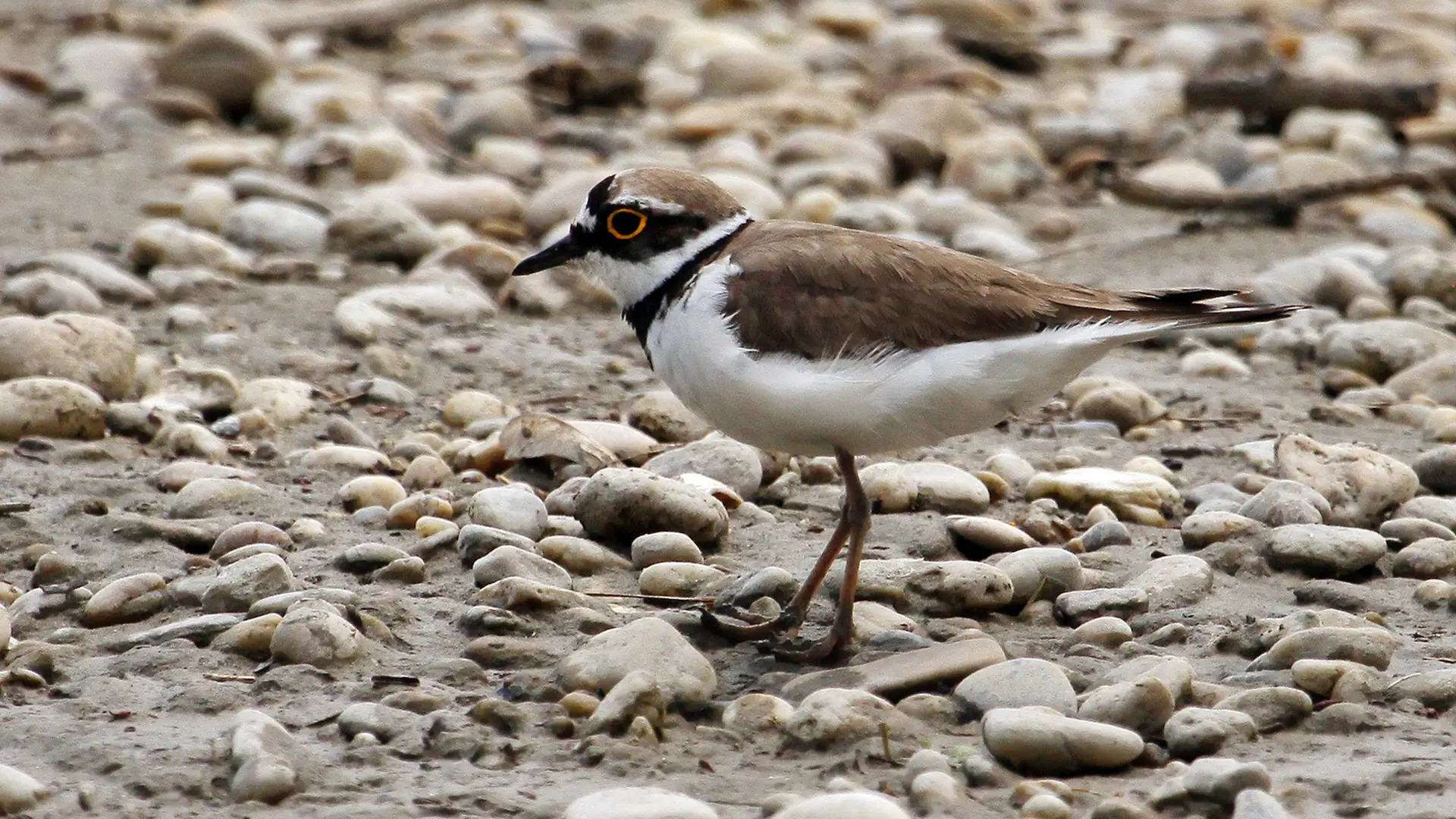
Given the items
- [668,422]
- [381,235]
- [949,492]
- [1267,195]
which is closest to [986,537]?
[949,492]

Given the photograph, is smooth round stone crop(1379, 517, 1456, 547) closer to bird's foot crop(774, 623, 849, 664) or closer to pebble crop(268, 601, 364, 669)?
bird's foot crop(774, 623, 849, 664)

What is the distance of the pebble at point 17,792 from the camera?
156 inches

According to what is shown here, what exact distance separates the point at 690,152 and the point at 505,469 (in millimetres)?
4937

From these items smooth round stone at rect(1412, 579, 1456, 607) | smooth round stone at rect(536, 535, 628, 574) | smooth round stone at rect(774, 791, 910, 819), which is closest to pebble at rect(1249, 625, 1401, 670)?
smooth round stone at rect(1412, 579, 1456, 607)

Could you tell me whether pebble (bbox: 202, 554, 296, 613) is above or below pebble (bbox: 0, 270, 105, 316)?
above

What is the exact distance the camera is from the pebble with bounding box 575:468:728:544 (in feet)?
18.8

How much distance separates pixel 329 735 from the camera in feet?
14.5

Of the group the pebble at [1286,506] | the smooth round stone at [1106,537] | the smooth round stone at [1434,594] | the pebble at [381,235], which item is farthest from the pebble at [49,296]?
the smooth round stone at [1434,594]

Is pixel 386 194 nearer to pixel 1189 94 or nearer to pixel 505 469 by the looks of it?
pixel 505 469

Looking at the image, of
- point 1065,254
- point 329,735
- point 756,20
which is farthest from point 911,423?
point 756,20

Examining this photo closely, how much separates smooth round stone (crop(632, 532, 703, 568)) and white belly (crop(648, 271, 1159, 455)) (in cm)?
63

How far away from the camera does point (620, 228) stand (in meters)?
5.66

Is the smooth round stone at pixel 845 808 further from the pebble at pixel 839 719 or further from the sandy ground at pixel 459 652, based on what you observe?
the pebble at pixel 839 719

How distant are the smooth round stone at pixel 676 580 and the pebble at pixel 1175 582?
1.35 meters
